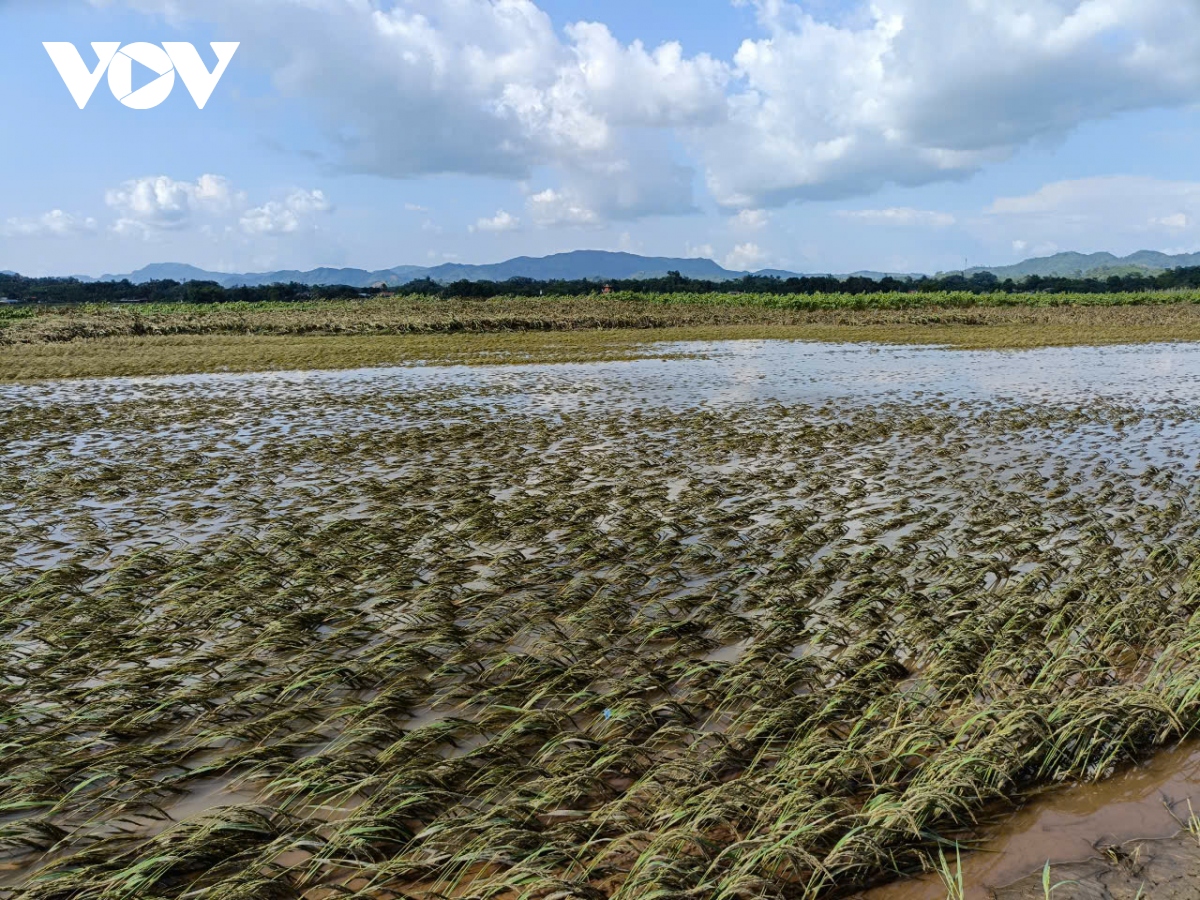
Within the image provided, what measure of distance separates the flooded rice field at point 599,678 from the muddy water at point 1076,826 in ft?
0.06

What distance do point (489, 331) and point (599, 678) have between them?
47.0 metres

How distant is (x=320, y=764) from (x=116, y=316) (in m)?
58.4

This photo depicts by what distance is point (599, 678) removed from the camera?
5492 mm

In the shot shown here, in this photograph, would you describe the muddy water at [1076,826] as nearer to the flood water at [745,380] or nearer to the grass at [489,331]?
the flood water at [745,380]

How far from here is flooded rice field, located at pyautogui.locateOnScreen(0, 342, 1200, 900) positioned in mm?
3586

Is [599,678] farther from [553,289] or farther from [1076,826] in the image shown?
[553,289]

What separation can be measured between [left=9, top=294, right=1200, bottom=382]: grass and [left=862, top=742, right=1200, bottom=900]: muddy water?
2985 centimetres

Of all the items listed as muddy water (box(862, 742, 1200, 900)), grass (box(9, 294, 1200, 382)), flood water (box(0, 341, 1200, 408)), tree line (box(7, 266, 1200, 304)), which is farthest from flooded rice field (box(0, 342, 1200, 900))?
tree line (box(7, 266, 1200, 304))

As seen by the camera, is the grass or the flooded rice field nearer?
the flooded rice field

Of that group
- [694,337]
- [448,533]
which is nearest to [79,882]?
[448,533]

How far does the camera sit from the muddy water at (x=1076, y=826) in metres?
3.54

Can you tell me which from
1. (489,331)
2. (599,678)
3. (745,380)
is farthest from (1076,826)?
(489,331)

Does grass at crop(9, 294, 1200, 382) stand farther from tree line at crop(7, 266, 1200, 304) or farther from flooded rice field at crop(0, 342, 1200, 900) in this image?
flooded rice field at crop(0, 342, 1200, 900)

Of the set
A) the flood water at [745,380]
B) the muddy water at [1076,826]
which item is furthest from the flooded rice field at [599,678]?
the flood water at [745,380]
